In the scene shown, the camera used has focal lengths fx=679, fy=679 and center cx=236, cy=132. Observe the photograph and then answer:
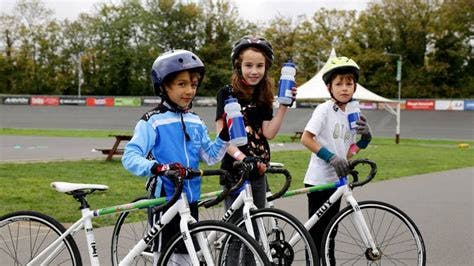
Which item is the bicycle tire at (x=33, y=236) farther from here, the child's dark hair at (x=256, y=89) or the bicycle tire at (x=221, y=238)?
the child's dark hair at (x=256, y=89)

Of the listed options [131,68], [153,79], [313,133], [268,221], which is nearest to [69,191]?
[153,79]

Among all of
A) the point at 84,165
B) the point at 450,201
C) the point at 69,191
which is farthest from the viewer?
the point at 84,165

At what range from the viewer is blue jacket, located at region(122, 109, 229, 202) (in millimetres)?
3652

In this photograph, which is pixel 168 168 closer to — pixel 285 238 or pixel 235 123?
pixel 235 123

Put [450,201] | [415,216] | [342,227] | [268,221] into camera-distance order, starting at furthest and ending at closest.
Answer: [450,201] < [415,216] < [342,227] < [268,221]

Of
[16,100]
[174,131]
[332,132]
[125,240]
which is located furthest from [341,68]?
[16,100]

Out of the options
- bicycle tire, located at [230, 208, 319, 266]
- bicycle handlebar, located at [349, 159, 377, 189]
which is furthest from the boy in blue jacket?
bicycle handlebar, located at [349, 159, 377, 189]

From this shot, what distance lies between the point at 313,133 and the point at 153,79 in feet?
4.50

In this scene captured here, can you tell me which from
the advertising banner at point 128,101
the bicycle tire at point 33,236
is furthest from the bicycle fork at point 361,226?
the advertising banner at point 128,101

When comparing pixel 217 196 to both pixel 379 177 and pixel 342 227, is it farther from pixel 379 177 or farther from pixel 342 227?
pixel 379 177

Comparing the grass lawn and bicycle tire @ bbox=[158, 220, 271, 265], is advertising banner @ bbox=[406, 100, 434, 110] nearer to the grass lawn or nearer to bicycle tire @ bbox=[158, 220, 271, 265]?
the grass lawn

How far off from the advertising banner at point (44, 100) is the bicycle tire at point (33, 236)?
179 feet

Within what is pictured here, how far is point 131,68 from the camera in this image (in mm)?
79125

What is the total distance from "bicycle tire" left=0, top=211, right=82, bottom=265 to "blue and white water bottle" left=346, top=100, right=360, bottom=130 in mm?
2047
